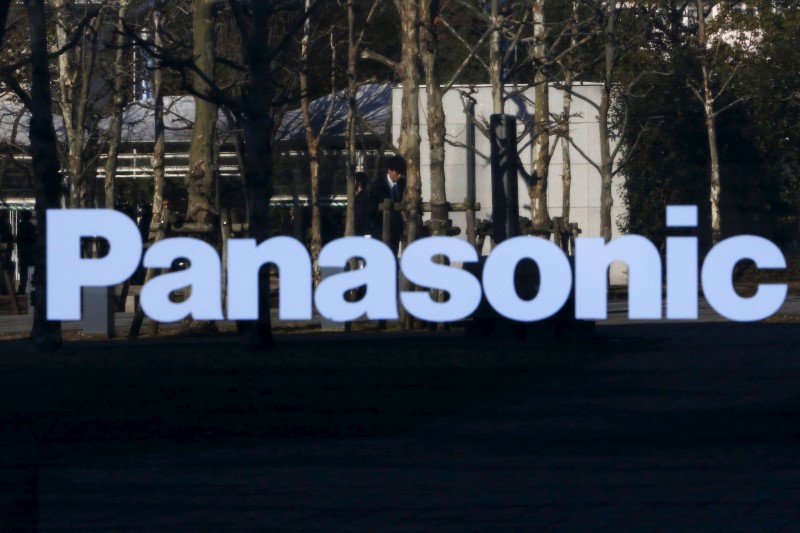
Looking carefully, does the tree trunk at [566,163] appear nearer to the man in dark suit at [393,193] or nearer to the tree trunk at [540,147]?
the tree trunk at [540,147]

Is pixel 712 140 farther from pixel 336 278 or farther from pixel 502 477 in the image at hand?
pixel 502 477

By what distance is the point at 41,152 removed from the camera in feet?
47.7

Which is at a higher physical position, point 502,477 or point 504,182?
point 504,182

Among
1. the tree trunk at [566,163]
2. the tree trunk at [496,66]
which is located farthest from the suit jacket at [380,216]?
the tree trunk at [566,163]

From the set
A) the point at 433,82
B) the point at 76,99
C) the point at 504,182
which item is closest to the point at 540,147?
the point at 76,99

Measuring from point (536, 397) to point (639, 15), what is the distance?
29906mm

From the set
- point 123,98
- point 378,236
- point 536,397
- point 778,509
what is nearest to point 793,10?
point 123,98

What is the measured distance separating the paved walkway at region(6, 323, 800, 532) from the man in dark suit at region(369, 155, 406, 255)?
7518mm

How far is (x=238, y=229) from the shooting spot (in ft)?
60.3

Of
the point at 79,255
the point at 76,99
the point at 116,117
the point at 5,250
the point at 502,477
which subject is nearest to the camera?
the point at 502,477

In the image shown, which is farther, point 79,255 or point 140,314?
point 79,255

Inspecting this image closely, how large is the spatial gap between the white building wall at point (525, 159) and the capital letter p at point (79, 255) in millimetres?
14150

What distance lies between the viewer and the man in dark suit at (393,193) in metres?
17.6

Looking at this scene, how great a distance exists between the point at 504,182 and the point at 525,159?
23409 millimetres
